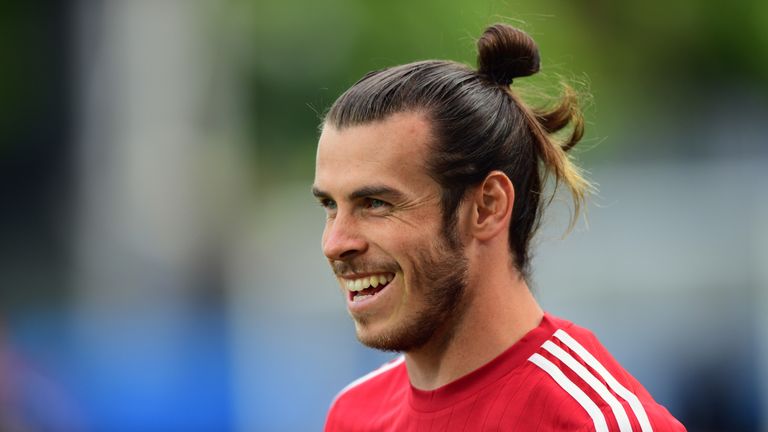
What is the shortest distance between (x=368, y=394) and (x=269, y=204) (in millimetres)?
8349

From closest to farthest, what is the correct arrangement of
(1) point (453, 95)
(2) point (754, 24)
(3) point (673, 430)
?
1. (3) point (673, 430)
2. (1) point (453, 95)
3. (2) point (754, 24)

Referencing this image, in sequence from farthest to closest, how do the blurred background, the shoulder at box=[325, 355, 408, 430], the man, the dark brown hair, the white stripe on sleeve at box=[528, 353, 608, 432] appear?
1. the blurred background
2. the shoulder at box=[325, 355, 408, 430]
3. the dark brown hair
4. the man
5. the white stripe on sleeve at box=[528, 353, 608, 432]

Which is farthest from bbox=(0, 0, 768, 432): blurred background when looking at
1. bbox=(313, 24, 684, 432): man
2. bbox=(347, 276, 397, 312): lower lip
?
bbox=(347, 276, 397, 312): lower lip

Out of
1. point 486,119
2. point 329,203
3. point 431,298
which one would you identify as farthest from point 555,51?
point 431,298

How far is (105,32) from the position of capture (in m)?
13.2

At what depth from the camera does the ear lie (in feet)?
12.4

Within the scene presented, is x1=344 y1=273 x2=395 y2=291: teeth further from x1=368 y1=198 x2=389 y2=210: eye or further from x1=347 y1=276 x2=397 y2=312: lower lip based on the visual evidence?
x1=368 y1=198 x2=389 y2=210: eye

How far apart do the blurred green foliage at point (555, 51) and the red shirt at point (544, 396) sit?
25.7ft

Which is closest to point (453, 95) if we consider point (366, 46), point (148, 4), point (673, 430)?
point (673, 430)

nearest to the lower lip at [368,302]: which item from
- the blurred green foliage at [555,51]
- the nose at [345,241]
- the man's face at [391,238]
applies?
the man's face at [391,238]

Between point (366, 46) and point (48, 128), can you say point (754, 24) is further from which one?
point (48, 128)

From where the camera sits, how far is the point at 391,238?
364cm

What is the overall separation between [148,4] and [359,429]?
31.7ft

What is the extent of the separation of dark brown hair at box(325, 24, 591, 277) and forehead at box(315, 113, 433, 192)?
3 cm
